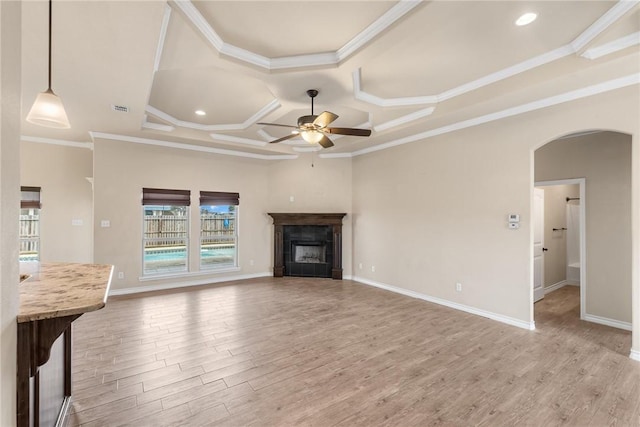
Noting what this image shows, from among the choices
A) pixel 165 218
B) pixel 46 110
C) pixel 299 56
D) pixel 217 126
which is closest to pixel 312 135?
pixel 299 56

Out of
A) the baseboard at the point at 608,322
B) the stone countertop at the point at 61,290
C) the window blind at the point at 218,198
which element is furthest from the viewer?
the window blind at the point at 218,198

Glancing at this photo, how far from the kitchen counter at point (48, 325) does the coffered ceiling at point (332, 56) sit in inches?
74.3

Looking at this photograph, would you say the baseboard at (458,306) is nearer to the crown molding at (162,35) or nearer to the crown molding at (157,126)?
the crown molding at (157,126)

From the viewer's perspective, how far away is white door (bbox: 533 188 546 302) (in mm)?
5012

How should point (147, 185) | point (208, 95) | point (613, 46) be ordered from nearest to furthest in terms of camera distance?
1. point (613, 46)
2. point (208, 95)
3. point (147, 185)

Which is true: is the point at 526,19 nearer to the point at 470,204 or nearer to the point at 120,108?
the point at 470,204

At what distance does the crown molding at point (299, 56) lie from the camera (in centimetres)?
227

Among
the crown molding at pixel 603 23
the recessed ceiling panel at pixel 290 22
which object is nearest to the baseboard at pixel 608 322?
the crown molding at pixel 603 23

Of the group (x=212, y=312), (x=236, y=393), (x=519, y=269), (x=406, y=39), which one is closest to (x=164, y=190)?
(x=212, y=312)

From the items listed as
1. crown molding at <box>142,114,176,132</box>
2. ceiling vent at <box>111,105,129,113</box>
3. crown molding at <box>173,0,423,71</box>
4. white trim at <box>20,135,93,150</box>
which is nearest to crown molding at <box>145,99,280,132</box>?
crown molding at <box>142,114,176,132</box>

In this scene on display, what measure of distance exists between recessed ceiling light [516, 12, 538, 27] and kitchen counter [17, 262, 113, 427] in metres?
3.60

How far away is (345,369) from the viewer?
285cm

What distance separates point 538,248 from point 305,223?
178 inches

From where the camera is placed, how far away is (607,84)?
3229 mm
